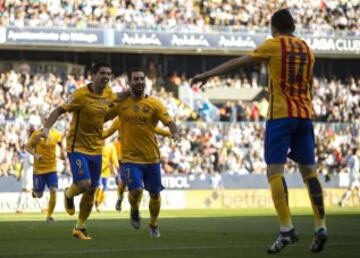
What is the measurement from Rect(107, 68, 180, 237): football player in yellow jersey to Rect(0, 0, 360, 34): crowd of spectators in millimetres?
28607

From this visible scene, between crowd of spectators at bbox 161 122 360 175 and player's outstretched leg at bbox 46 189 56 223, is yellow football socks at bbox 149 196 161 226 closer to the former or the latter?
player's outstretched leg at bbox 46 189 56 223

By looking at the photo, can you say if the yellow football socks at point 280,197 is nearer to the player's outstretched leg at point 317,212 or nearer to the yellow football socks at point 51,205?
the player's outstretched leg at point 317,212

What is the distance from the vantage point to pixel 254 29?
169ft

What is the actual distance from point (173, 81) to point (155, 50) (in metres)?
2.03

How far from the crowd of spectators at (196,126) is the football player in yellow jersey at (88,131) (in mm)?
19729

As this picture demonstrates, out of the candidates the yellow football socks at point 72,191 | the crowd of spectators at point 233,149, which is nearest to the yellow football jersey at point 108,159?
the crowd of spectators at point 233,149

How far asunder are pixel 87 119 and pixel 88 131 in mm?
217

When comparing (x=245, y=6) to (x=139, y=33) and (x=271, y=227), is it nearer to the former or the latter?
(x=139, y=33)

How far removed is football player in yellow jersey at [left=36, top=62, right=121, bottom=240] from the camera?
680 inches

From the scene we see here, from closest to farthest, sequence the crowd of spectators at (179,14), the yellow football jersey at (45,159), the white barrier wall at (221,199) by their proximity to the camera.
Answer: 1. the yellow football jersey at (45,159)
2. the white barrier wall at (221,199)
3. the crowd of spectators at (179,14)

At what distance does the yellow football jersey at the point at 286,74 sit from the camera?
41.9 feet

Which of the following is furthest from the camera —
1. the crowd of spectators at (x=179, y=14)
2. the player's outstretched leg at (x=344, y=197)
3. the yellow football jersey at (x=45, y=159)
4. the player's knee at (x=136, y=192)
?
the crowd of spectators at (x=179, y=14)

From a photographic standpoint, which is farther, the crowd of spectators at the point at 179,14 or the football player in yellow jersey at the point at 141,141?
the crowd of spectators at the point at 179,14

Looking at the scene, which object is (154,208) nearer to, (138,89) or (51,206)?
(138,89)
